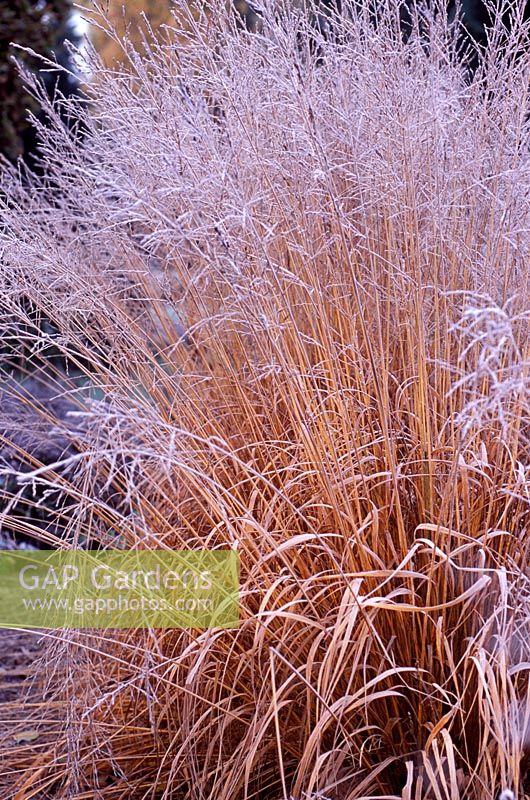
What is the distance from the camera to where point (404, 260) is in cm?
184

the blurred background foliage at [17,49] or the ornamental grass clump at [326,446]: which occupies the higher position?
the blurred background foliage at [17,49]

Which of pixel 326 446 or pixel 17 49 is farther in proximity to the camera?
pixel 17 49

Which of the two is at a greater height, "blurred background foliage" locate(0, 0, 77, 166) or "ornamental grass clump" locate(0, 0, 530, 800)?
"blurred background foliage" locate(0, 0, 77, 166)

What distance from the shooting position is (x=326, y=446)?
1.83m

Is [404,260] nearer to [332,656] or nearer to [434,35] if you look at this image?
[434,35]

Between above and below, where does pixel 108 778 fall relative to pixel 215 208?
below

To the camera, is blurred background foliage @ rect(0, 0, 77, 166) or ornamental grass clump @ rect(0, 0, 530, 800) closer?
ornamental grass clump @ rect(0, 0, 530, 800)

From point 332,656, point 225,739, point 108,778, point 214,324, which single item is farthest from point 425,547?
point 108,778

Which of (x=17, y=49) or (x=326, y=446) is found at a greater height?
(x=17, y=49)

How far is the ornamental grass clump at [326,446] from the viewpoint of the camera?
5.02 feet

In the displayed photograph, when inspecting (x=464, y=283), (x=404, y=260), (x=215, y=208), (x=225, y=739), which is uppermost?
(x=215, y=208)

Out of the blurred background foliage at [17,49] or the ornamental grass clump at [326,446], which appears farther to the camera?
the blurred background foliage at [17,49]

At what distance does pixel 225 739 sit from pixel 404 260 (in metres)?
1.07

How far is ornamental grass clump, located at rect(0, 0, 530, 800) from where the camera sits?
1531mm
